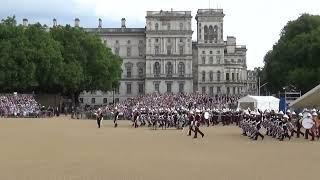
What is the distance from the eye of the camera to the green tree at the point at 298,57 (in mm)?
84438

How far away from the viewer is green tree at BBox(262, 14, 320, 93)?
8444cm

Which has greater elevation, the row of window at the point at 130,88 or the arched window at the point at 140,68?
the arched window at the point at 140,68

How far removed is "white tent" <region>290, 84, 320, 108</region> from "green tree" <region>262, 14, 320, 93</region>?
35.1 m

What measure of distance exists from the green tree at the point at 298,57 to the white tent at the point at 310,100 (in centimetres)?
3507

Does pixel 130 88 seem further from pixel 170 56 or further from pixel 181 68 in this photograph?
pixel 181 68

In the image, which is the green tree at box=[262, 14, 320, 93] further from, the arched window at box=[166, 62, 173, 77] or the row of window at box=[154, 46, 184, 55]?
the arched window at box=[166, 62, 173, 77]

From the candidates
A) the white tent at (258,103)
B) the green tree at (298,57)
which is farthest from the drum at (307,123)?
the green tree at (298,57)

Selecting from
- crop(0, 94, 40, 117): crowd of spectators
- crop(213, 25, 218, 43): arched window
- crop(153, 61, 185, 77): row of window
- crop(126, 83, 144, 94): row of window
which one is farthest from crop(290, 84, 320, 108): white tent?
crop(126, 83, 144, 94): row of window

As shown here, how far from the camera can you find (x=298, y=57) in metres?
88.7

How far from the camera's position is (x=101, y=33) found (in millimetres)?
174250

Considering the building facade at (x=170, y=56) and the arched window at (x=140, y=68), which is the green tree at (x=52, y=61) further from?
the arched window at (x=140, y=68)

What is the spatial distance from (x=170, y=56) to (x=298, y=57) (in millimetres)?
86823

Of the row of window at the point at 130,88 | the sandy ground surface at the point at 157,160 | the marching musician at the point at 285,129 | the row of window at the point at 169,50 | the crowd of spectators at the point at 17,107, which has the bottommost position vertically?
the sandy ground surface at the point at 157,160

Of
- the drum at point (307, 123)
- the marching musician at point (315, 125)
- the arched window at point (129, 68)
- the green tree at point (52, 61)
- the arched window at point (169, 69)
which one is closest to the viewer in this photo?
the drum at point (307, 123)
